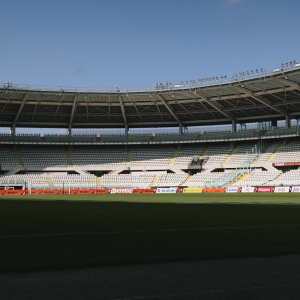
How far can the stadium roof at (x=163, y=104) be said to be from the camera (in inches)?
2344

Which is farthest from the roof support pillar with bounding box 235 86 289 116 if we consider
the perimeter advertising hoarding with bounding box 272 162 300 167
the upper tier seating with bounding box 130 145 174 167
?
the upper tier seating with bounding box 130 145 174 167

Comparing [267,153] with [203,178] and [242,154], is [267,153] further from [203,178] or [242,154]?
[203,178]

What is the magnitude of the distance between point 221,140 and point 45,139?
40918 millimetres

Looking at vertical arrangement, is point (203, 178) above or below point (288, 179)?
below

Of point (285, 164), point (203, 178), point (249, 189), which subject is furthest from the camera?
point (203, 178)

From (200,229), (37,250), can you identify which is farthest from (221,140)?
(37,250)

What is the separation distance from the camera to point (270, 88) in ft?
194

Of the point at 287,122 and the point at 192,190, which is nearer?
the point at 192,190

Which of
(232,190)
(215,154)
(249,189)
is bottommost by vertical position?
(232,190)

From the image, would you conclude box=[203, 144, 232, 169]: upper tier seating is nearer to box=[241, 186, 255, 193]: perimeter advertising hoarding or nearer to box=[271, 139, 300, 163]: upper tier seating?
box=[271, 139, 300, 163]: upper tier seating

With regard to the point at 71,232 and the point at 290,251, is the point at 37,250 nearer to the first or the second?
the point at 71,232

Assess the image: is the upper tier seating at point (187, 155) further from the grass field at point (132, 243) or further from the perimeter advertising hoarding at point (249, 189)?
the grass field at point (132, 243)

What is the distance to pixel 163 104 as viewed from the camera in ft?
239

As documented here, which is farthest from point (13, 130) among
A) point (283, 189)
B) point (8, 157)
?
point (283, 189)
